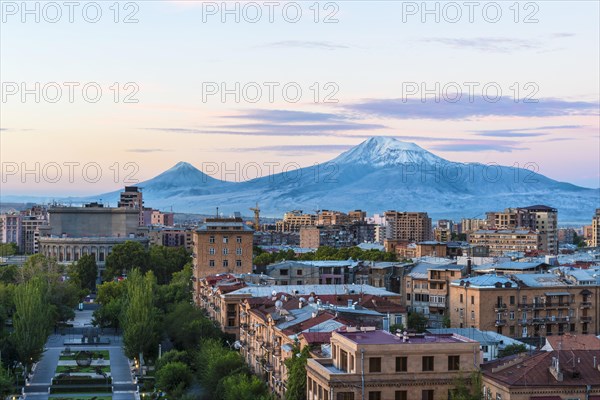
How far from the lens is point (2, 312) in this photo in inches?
3051

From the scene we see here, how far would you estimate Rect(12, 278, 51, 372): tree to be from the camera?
65250 millimetres

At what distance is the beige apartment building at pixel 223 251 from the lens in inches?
3563

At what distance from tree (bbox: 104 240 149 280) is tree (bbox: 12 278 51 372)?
61.8m

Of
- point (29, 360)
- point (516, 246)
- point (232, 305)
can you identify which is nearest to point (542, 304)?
point (232, 305)

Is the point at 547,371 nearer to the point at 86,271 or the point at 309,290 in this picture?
the point at 309,290

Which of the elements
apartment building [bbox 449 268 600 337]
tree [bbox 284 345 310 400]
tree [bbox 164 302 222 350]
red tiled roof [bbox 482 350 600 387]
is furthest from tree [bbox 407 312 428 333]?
red tiled roof [bbox 482 350 600 387]

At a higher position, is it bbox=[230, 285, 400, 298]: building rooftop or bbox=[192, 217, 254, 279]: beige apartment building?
bbox=[192, 217, 254, 279]: beige apartment building

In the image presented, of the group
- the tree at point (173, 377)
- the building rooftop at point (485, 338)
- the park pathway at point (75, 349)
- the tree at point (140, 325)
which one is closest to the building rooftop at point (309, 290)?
the tree at point (140, 325)

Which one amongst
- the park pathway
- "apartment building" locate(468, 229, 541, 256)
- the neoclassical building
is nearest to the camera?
the park pathway

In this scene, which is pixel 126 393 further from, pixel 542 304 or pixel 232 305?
pixel 542 304

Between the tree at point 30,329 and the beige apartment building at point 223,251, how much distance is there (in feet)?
68.3

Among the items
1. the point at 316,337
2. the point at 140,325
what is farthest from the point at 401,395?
the point at 140,325

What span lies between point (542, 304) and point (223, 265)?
29.7 meters

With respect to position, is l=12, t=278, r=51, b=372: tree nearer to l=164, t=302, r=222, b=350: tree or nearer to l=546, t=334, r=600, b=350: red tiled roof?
l=164, t=302, r=222, b=350: tree
